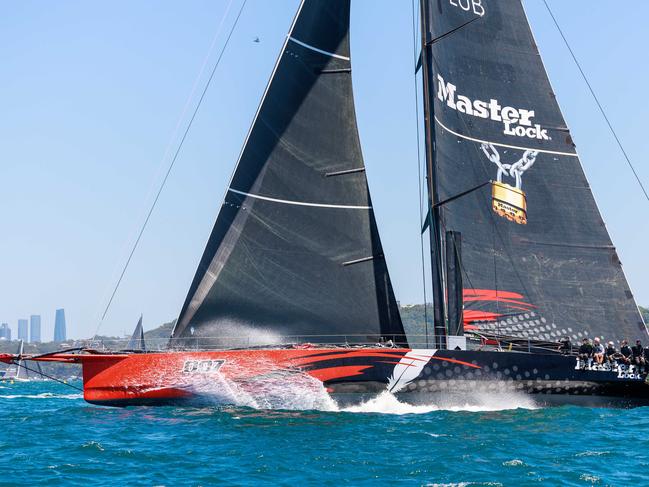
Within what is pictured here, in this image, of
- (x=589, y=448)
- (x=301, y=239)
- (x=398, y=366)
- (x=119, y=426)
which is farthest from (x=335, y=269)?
(x=589, y=448)

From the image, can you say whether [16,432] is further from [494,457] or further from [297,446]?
[494,457]

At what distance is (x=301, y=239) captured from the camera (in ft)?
71.3

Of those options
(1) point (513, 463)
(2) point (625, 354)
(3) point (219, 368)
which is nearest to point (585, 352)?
(2) point (625, 354)

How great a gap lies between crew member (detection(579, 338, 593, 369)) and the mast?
3198mm

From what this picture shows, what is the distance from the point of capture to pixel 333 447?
15492 mm

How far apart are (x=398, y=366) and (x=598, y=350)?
531 cm

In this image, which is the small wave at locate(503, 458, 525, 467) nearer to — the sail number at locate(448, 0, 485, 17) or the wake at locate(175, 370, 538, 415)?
the wake at locate(175, 370, 538, 415)

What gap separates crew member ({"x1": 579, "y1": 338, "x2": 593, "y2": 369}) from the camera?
21562 millimetres

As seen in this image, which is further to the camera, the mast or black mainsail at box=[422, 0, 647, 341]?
black mainsail at box=[422, 0, 647, 341]

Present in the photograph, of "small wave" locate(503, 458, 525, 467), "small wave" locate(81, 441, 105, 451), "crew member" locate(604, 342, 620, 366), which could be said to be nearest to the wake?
"crew member" locate(604, 342, 620, 366)

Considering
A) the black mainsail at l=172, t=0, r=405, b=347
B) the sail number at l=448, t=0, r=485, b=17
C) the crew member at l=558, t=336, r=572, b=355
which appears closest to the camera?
the black mainsail at l=172, t=0, r=405, b=347

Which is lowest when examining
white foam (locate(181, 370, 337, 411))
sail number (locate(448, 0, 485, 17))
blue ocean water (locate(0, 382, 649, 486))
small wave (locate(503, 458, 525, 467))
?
small wave (locate(503, 458, 525, 467))

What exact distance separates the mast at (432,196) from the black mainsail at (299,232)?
100 cm

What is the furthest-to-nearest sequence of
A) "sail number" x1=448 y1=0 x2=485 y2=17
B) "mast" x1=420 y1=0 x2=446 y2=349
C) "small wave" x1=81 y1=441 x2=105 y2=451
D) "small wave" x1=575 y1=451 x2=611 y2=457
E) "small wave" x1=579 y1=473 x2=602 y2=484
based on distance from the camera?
"sail number" x1=448 y1=0 x2=485 y2=17 < "mast" x1=420 y1=0 x2=446 y2=349 < "small wave" x1=81 y1=441 x2=105 y2=451 < "small wave" x1=575 y1=451 x2=611 y2=457 < "small wave" x1=579 y1=473 x2=602 y2=484
